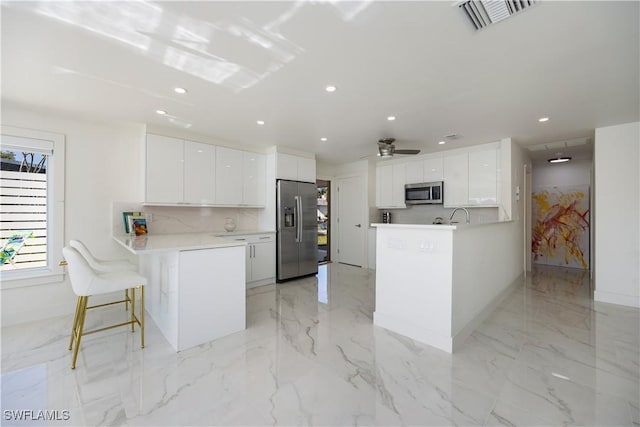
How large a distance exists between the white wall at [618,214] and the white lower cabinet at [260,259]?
458 centimetres

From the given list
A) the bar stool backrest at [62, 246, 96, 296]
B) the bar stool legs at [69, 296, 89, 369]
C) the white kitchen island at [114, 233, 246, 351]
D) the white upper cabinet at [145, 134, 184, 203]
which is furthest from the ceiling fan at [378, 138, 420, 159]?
the bar stool legs at [69, 296, 89, 369]

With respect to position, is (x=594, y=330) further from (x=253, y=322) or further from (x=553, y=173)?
(x=553, y=173)

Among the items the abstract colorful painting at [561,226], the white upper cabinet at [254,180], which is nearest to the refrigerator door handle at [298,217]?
the white upper cabinet at [254,180]

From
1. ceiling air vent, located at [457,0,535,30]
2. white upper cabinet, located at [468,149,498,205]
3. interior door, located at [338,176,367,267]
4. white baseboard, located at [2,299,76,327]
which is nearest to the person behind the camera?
ceiling air vent, located at [457,0,535,30]

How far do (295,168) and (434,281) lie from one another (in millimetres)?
3066

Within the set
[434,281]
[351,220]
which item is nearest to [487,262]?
[434,281]

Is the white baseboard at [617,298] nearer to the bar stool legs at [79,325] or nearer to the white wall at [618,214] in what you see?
the white wall at [618,214]

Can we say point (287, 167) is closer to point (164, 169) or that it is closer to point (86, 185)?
point (164, 169)

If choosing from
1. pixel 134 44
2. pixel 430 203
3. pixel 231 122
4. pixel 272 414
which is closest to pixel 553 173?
pixel 430 203

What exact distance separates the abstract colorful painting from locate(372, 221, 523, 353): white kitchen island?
414cm

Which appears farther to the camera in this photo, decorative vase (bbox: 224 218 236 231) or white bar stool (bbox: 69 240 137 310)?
decorative vase (bbox: 224 218 236 231)

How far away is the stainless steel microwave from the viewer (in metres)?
4.67

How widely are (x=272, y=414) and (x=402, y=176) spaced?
463 cm

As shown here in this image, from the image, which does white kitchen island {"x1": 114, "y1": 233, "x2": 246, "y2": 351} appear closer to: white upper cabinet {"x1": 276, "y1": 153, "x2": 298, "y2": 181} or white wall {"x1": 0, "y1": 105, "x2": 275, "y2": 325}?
white wall {"x1": 0, "y1": 105, "x2": 275, "y2": 325}
